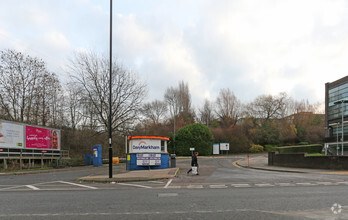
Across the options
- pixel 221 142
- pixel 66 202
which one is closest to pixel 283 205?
pixel 66 202

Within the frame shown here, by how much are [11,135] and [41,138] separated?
3.94 m

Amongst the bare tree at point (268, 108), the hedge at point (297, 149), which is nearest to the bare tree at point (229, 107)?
the bare tree at point (268, 108)

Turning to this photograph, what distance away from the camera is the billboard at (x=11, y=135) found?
883 inches

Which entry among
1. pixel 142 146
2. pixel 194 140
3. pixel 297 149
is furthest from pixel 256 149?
pixel 142 146

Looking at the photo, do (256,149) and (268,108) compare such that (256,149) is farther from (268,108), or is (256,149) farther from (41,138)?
(41,138)

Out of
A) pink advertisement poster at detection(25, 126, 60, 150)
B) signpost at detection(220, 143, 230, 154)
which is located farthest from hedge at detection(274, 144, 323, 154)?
pink advertisement poster at detection(25, 126, 60, 150)

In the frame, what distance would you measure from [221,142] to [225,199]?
4899cm

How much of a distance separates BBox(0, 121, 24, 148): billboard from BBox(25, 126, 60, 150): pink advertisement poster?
775 millimetres

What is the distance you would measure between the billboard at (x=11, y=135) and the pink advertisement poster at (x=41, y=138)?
2.54ft

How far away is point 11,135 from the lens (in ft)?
76.4

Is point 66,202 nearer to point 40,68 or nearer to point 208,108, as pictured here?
point 40,68

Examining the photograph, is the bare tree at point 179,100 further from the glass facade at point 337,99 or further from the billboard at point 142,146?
the billboard at point 142,146

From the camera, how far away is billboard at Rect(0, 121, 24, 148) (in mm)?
22438

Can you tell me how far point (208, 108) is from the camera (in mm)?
72375
